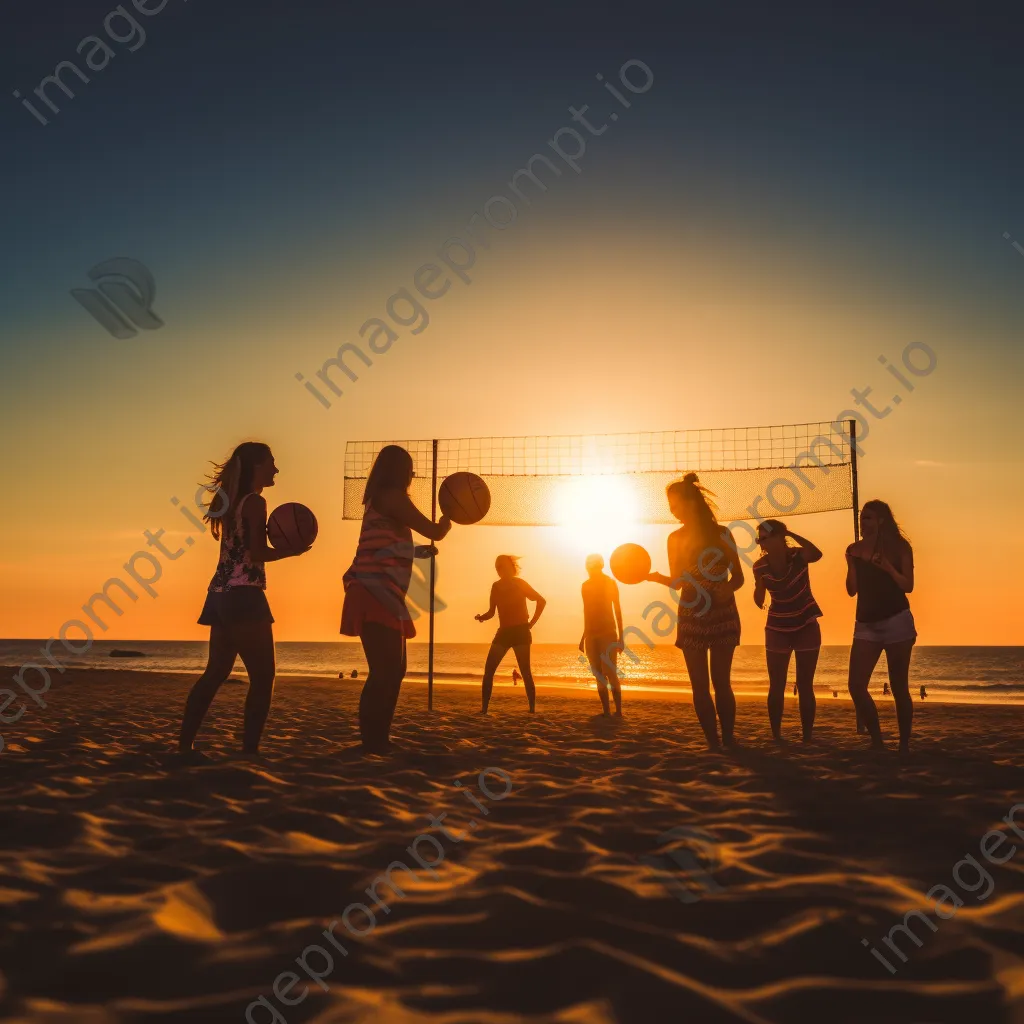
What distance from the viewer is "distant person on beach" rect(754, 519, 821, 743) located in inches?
223

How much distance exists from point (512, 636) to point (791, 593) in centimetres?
337

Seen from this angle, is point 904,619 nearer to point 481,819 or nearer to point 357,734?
point 481,819

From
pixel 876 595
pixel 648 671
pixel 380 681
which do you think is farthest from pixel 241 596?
pixel 648 671

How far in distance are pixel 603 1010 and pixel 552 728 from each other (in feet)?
17.0

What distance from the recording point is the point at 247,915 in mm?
2127

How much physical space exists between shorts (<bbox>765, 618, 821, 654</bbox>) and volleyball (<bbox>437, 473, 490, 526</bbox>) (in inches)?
87.4

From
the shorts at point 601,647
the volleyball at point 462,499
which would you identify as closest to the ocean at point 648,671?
the shorts at point 601,647

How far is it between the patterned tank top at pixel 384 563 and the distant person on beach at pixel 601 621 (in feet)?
13.1

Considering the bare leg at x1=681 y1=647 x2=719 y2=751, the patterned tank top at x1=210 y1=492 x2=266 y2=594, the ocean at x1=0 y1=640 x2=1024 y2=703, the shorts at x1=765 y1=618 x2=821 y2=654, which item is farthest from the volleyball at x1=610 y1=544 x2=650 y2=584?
the ocean at x1=0 y1=640 x2=1024 y2=703

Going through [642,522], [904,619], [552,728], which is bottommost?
[552,728]

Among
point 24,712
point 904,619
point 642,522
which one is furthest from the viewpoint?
point 642,522

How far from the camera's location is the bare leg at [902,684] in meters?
5.00

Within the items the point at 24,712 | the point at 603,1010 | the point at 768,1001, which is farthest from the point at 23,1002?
the point at 24,712

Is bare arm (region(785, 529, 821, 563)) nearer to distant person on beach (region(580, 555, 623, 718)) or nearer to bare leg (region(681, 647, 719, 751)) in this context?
bare leg (region(681, 647, 719, 751))
